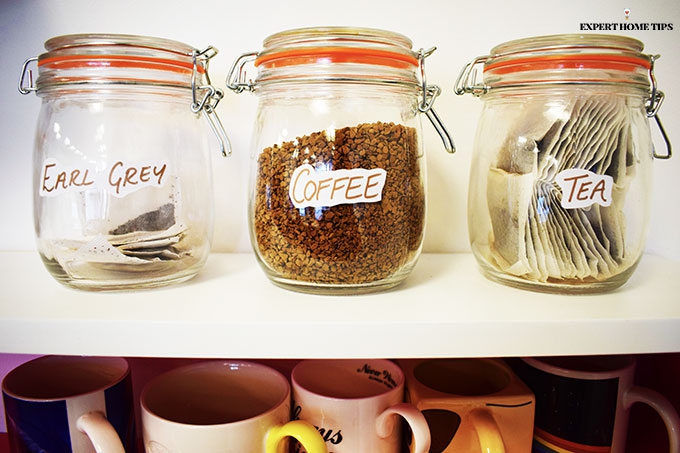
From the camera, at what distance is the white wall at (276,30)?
583 millimetres

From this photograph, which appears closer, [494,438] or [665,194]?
[494,438]

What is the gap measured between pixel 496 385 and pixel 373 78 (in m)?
0.34

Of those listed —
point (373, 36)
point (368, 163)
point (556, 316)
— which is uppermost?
point (373, 36)

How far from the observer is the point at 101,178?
44 cm

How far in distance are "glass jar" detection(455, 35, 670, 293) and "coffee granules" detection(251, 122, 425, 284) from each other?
97mm

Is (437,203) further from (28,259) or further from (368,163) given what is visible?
(28,259)

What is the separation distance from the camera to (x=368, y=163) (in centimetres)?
42

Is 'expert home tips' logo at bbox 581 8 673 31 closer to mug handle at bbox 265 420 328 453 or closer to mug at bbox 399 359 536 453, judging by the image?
mug at bbox 399 359 536 453

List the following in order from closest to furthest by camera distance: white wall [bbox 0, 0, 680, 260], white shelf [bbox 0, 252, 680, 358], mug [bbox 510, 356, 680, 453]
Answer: white shelf [bbox 0, 252, 680, 358], mug [bbox 510, 356, 680, 453], white wall [bbox 0, 0, 680, 260]

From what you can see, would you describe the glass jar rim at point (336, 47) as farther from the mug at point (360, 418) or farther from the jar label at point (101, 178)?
the mug at point (360, 418)

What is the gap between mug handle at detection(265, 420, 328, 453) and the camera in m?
0.40

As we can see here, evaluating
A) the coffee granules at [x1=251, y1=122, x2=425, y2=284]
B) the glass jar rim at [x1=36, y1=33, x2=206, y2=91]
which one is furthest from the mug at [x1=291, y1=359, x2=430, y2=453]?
the glass jar rim at [x1=36, y1=33, x2=206, y2=91]

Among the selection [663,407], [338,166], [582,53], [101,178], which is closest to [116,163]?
[101,178]

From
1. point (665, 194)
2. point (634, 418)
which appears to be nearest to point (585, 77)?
point (665, 194)
